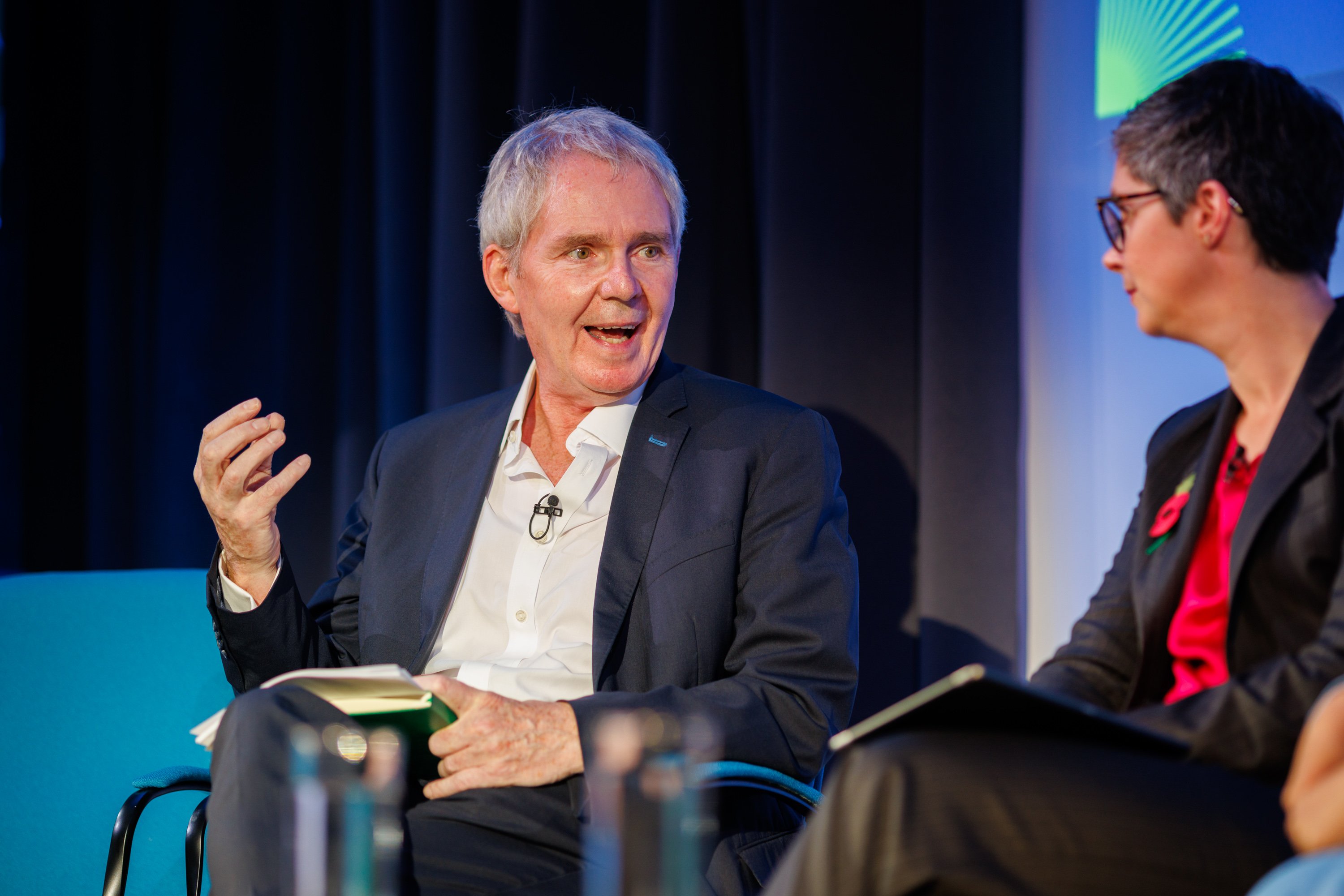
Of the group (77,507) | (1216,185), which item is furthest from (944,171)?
(77,507)

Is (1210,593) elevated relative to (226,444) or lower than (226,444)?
lower

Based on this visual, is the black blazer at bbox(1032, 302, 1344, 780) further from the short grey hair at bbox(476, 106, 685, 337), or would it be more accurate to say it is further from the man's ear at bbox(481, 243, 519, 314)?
the man's ear at bbox(481, 243, 519, 314)

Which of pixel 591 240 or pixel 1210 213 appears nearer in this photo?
pixel 1210 213

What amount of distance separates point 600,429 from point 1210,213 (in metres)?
1.12

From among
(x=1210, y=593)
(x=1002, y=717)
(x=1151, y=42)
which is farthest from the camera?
(x=1151, y=42)

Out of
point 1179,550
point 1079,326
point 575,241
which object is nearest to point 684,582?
point 575,241

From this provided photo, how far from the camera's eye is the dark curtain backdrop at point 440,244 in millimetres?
2344

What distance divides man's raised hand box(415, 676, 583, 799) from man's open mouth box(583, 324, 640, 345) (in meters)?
0.73

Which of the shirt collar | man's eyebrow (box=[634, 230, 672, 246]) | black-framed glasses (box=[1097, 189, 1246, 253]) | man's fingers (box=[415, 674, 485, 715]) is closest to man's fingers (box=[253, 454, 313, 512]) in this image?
the shirt collar

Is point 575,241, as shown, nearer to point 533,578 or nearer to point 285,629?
point 533,578

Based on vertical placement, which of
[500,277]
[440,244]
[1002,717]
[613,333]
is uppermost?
[440,244]

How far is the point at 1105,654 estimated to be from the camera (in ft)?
5.25

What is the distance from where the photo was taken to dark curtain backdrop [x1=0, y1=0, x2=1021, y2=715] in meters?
2.34

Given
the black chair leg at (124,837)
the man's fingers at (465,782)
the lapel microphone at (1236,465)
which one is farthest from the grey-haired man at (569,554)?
the lapel microphone at (1236,465)
